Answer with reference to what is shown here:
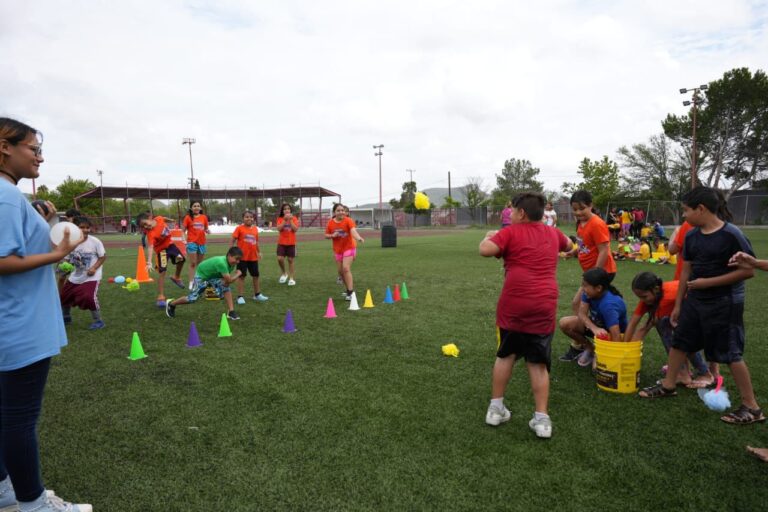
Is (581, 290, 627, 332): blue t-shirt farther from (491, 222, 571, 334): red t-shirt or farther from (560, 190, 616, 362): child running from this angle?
(491, 222, 571, 334): red t-shirt

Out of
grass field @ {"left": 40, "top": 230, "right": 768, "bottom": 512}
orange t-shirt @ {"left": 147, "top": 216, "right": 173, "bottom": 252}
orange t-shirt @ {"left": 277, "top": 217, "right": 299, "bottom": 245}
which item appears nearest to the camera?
grass field @ {"left": 40, "top": 230, "right": 768, "bottom": 512}

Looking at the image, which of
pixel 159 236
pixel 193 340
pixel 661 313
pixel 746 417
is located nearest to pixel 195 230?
pixel 159 236

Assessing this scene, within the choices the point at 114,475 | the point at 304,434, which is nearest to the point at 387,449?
the point at 304,434

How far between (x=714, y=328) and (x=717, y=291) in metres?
0.30

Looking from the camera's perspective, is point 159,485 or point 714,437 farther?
point 714,437

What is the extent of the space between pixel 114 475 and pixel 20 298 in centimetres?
139

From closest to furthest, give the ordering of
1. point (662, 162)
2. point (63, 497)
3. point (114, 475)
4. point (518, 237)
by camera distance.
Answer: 1. point (63, 497)
2. point (114, 475)
3. point (518, 237)
4. point (662, 162)

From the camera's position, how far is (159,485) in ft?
9.05

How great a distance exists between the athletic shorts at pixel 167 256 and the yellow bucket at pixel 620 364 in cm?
766

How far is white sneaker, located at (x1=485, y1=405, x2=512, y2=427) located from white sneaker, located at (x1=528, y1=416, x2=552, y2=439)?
24cm

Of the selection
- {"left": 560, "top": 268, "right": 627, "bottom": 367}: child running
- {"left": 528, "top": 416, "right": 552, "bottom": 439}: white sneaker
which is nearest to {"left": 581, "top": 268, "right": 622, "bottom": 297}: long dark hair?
{"left": 560, "top": 268, "right": 627, "bottom": 367}: child running

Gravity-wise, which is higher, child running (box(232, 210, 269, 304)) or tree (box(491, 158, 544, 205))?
tree (box(491, 158, 544, 205))

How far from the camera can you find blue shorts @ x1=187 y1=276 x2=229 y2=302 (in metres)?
6.90

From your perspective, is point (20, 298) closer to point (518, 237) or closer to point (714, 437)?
point (518, 237)
